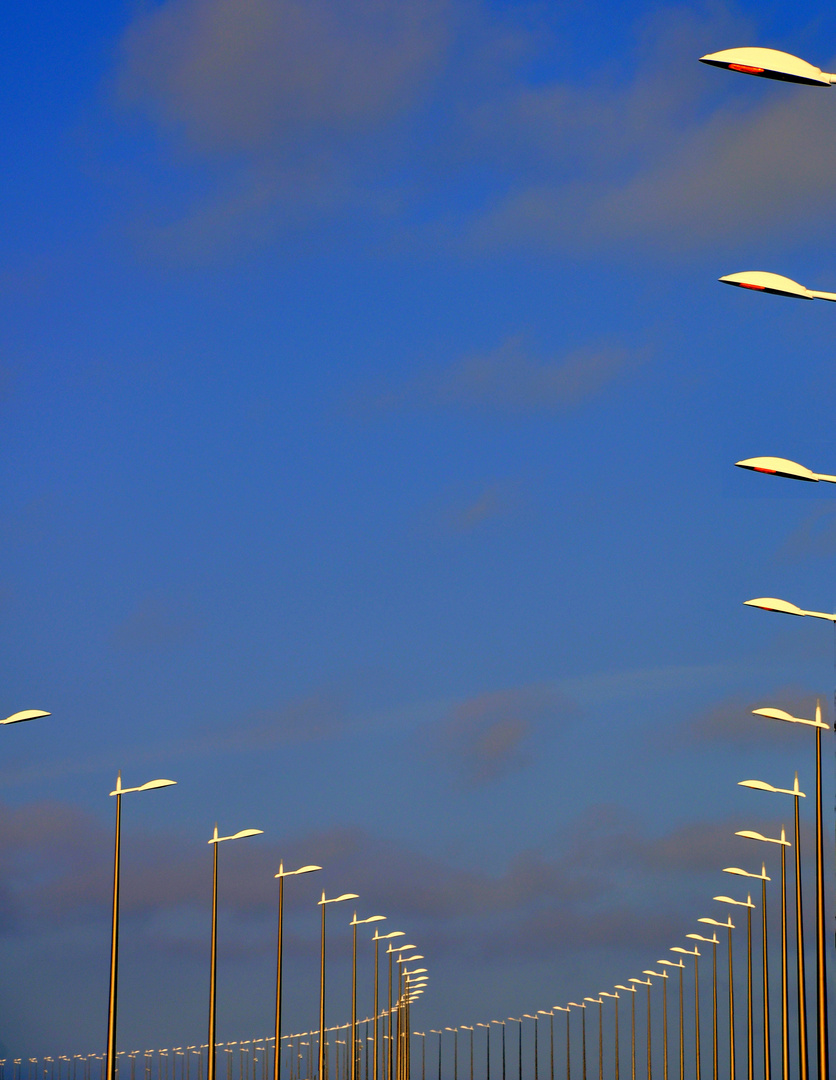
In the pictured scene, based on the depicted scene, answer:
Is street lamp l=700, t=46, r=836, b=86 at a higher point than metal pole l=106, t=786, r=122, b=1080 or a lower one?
higher

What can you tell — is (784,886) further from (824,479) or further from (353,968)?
(824,479)

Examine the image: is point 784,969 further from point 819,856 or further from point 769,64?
point 769,64

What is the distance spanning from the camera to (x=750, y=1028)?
3585 inches

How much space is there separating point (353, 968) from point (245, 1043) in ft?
352

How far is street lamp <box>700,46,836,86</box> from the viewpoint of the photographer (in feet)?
77.9

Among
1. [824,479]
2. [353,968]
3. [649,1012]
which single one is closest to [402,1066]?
[649,1012]

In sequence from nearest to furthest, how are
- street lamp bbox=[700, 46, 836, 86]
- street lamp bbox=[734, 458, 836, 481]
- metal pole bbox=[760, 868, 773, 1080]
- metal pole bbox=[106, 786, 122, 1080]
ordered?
street lamp bbox=[700, 46, 836, 86] < street lamp bbox=[734, 458, 836, 481] < metal pole bbox=[106, 786, 122, 1080] < metal pole bbox=[760, 868, 773, 1080]

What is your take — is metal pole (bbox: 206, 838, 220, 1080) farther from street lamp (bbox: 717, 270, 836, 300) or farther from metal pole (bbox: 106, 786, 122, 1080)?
street lamp (bbox: 717, 270, 836, 300)

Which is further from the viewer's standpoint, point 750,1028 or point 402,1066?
point 402,1066

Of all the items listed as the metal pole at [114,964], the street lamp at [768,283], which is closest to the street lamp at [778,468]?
the street lamp at [768,283]

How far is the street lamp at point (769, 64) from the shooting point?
23734mm

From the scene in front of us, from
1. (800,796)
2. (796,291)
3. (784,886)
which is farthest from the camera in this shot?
(784,886)

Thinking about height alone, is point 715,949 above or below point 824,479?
below

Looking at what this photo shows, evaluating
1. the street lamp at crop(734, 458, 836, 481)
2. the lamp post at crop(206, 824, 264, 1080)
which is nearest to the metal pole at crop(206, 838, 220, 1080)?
the lamp post at crop(206, 824, 264, 1080)
